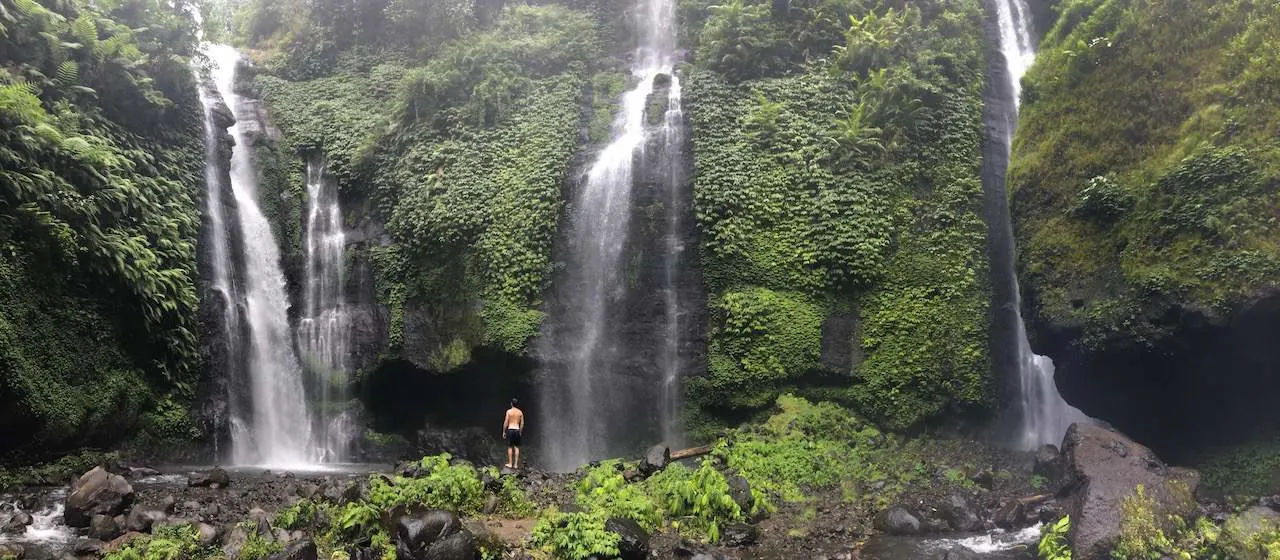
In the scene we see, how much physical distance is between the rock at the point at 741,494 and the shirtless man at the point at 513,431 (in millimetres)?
4280

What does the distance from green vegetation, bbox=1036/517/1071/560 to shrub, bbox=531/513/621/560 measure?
17.2ft

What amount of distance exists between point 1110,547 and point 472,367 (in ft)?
36.1

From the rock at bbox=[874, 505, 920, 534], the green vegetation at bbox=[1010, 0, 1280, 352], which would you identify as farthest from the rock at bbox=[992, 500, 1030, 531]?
the green vegetation at bbox=[1010, 0, 1280, 352]

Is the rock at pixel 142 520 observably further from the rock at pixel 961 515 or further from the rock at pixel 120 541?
the rock at pixel 961 515

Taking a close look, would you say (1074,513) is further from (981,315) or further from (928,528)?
(981,315)

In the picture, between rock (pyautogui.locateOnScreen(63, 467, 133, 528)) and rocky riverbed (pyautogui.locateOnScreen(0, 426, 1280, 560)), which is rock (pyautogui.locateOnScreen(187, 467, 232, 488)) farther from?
rock (pyautogui.locateOnScreen(63, 467, 133, 528))

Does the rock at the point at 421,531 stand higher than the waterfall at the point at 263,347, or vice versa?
the waterfall at the point at 263,347

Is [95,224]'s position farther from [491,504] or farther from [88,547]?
[491,504]

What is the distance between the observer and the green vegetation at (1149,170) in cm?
1034

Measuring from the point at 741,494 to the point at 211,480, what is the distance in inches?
314

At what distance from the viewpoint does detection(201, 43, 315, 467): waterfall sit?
15.0 m

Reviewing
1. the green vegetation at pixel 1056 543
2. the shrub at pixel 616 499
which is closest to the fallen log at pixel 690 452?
the shrub at pixel 616 499

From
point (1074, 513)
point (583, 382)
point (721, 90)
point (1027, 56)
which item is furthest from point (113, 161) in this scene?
point (1027, 56)

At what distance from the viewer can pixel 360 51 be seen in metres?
22.0
